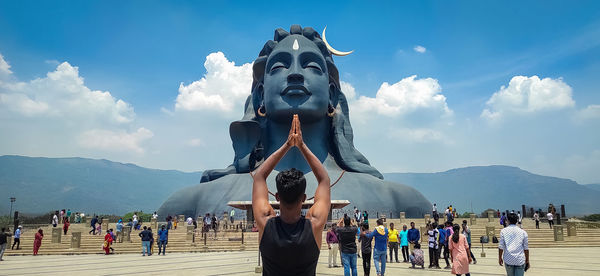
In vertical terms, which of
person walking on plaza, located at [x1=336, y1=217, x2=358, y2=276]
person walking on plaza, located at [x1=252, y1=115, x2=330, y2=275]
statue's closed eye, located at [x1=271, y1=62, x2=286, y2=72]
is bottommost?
person walking on plaza, located at [x1=336, y1=217, x2=358, y2=276]

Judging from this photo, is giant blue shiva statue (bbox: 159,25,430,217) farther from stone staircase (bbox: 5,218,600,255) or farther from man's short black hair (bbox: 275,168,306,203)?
man's short black hair (bbox: 275,168,306,203)

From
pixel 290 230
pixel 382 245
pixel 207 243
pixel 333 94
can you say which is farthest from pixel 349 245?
pixel 333 94

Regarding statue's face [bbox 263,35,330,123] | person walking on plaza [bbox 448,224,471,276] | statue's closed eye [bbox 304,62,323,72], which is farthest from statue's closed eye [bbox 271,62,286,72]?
person walking on plaza [bbox 448,224,471,276]

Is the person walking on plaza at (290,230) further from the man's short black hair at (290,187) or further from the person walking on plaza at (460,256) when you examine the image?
the person walking on plaza at (460,256)

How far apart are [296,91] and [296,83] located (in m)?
0.56

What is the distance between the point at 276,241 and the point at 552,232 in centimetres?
2129

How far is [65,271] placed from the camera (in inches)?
380

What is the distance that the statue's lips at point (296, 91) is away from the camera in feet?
A: 94.2

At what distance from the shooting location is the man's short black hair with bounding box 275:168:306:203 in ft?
7.77

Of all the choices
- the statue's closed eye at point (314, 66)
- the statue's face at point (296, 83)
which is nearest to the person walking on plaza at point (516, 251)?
the statue's face at point (296, 83)

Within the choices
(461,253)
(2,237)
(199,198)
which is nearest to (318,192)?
(461,253)

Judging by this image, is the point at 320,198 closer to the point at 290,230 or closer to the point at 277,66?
the point at 290,230

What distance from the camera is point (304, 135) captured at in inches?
1219

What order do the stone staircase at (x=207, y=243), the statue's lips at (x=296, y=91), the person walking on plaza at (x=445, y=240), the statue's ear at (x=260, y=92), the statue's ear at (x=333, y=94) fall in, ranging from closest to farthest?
the person walking on plaza at (x=445, y=240)
the stone staircase at (x=207, y=243)
the statue's lips at (x=296, y=91)
the statue's ear at (x=260, y=92)
the statue's ear at (x=333, y=94)
